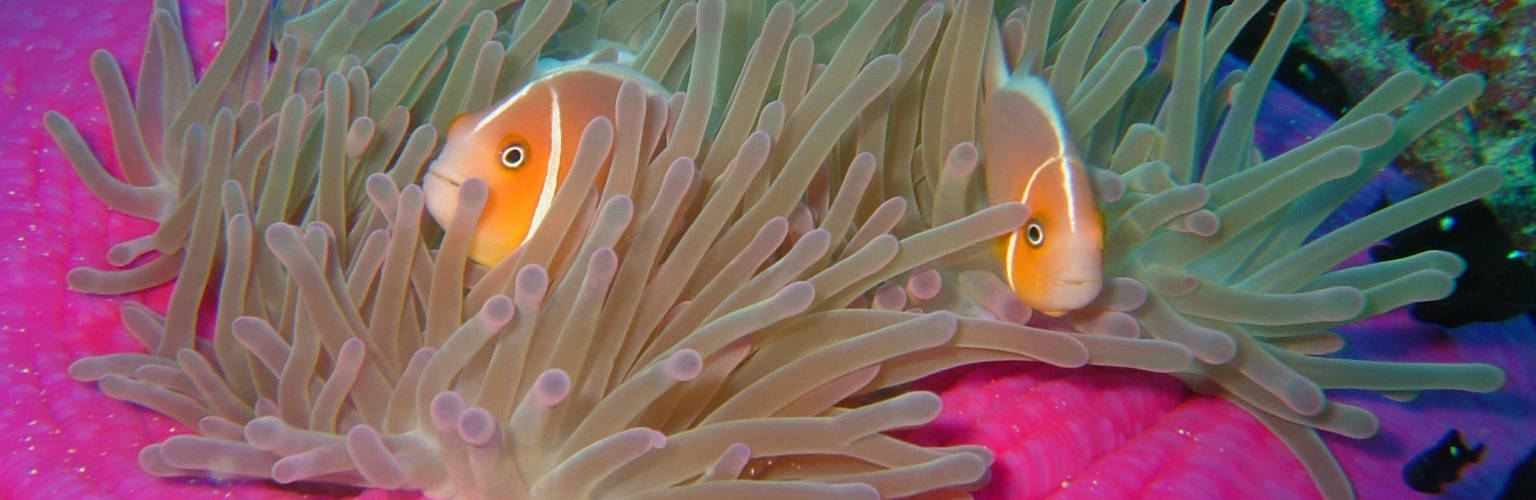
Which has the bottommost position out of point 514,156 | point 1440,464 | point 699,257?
point 1440,464

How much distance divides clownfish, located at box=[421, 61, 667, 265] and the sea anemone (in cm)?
5

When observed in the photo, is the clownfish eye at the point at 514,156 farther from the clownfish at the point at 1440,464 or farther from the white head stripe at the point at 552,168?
the clownfish at the point at 1440,464

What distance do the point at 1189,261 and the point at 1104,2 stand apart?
46 cm

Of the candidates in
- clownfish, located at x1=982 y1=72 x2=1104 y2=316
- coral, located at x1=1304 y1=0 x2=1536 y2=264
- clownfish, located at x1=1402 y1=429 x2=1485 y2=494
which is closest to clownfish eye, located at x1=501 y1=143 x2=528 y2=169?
clownfish, located at x1=982 y1=72 x2=1104 y2=316

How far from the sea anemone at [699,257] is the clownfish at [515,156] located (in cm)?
5

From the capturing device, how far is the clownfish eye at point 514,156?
1296 millimetres

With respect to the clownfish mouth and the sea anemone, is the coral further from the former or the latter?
the clownfish mouth

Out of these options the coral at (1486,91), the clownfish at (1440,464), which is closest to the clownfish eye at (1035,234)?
the clownfish at (1440,464)

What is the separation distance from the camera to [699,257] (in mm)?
1277

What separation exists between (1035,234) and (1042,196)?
5cm

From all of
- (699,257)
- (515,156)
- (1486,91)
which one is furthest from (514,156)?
(1486,91)

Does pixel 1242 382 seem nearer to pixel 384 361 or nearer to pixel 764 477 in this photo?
pixel 764 477

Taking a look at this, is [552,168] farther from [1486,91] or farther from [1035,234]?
[1486,91]

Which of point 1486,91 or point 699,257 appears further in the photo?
point 1486,91
